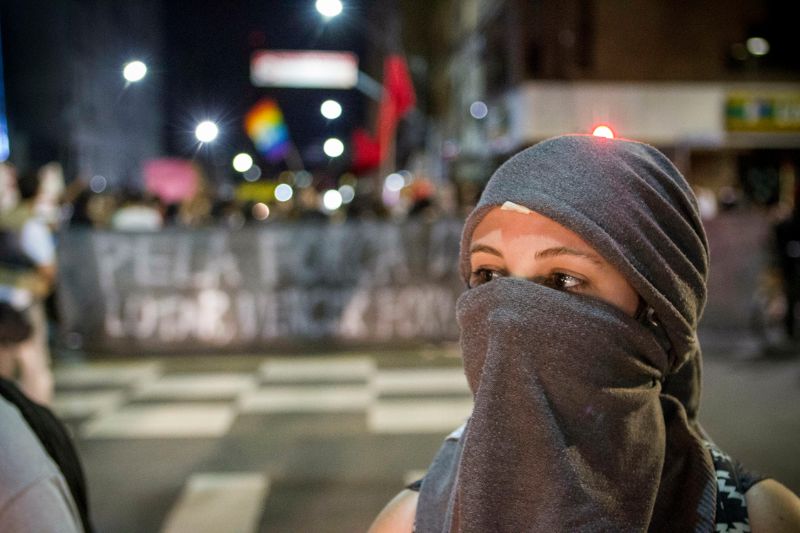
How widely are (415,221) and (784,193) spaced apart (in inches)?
497

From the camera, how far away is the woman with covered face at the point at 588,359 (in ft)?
4.10

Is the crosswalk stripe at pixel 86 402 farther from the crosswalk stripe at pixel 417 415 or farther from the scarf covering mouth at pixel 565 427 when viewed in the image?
the scarf covering mouth at pixel 565 427

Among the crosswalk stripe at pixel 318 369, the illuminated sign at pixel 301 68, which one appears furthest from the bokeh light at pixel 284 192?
the crosswalk stripe at pixel 318 369


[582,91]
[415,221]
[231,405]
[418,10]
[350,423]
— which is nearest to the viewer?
[350,423]

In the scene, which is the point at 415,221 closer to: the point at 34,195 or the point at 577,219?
the point at 34,195

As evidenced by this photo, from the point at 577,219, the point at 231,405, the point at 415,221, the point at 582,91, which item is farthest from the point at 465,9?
the point at 577,219

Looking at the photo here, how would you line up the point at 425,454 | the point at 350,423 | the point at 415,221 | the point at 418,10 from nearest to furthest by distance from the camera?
the point at 425,454 < the point at 350,423 < the point at 415,221 < the point at 418,10

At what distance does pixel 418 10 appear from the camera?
31281 mm

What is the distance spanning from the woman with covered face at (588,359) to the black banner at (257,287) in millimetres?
7968

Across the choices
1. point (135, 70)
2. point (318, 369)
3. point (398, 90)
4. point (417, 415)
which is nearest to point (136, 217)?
point (318, 369)

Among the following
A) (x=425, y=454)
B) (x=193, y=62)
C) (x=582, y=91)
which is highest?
(x=582, y=91)

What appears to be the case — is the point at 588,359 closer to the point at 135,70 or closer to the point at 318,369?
the point at 135,70

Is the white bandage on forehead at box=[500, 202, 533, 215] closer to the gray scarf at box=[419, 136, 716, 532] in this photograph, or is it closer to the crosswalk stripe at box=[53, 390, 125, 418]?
the gray scarf at box=[419, 136, 716, 532]

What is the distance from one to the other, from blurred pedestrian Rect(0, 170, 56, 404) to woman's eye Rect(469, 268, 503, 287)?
381 centimetres
